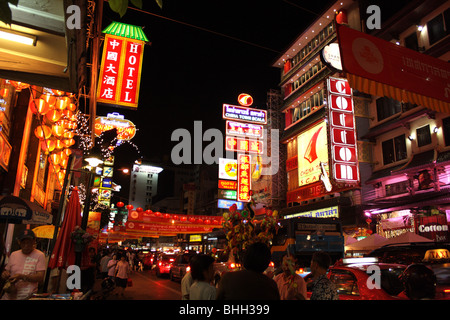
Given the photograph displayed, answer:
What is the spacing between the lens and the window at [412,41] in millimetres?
19152

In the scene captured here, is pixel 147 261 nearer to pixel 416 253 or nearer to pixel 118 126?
pixel 118 126

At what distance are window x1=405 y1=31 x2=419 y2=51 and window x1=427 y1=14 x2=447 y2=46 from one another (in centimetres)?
88

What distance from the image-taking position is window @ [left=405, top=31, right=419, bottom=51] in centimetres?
1915

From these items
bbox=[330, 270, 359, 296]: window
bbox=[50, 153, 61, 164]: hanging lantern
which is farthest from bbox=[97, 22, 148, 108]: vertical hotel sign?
bbox=[330, 270, 359, 296]: window

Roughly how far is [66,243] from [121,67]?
23.8ft

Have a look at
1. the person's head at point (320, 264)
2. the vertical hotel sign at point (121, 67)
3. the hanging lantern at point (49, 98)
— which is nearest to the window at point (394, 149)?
the vertical hotel sign at point (121, 67)

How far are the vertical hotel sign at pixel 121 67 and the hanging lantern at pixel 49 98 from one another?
1.86m

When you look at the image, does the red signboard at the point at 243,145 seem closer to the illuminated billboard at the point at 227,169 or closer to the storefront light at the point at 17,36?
the illuminated billboard at the point at 227,169

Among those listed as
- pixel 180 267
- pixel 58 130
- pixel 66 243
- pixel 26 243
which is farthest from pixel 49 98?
pixel 180 267

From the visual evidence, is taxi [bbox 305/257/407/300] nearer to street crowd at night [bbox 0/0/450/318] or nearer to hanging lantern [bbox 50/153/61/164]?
street crowd at night [bbox 0/0/450/318]

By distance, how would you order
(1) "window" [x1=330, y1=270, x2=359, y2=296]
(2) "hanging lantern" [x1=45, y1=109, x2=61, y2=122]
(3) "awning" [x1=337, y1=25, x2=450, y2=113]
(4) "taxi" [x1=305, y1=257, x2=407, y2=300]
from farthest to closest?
(2) "hanging lantern" [x1=45, y1=109, x2=61, y2=122] → (3) "awning" [x1=337, y1=25, x2=450, y2=113] → (1) "window" [x1=330, y1=270, x2=359, y2=296] → (4) "taxi" [x1=305, y1=257, x2=407, y2=300]
